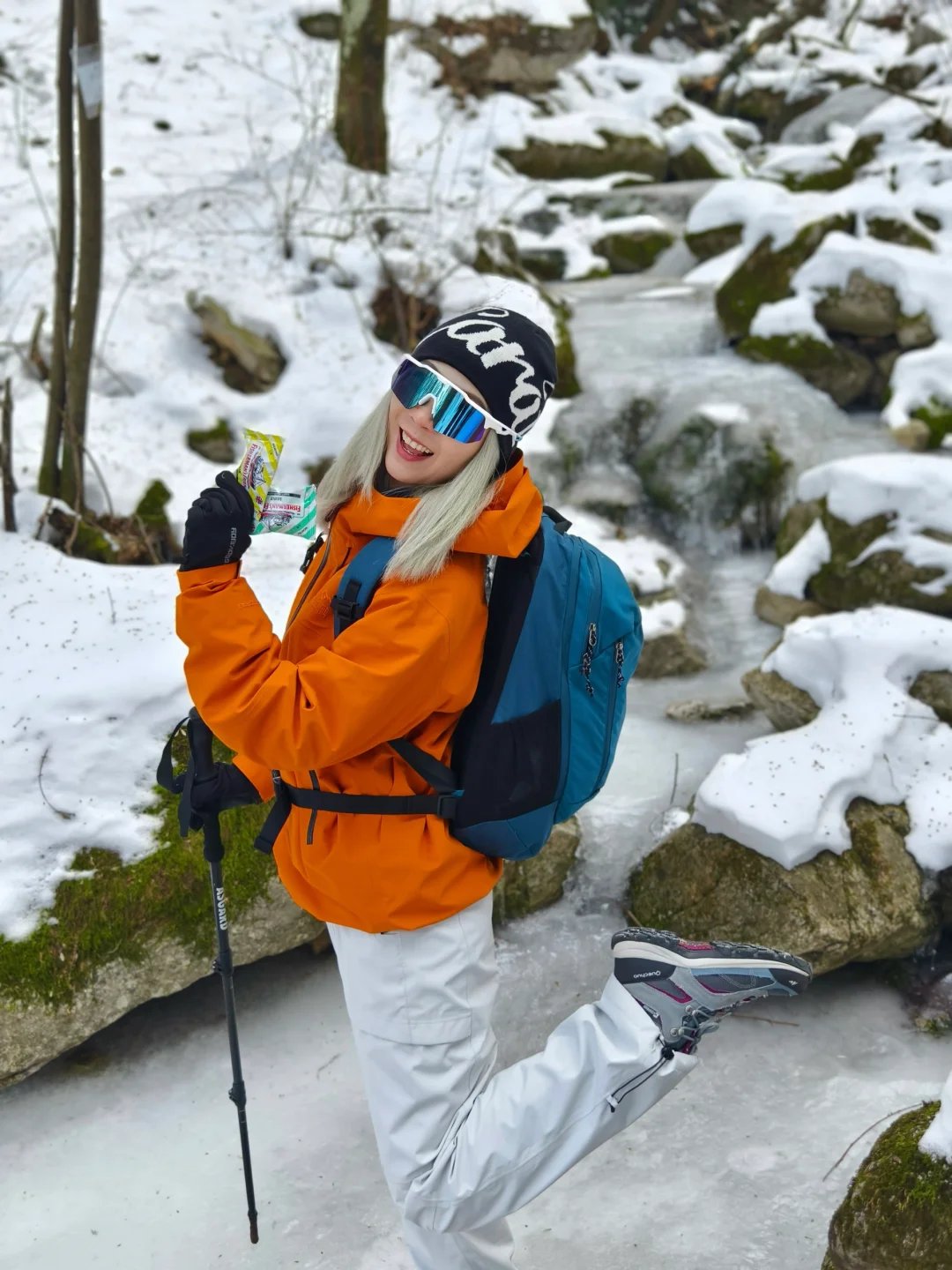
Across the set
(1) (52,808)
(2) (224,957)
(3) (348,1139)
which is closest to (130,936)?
(1) (52,808)

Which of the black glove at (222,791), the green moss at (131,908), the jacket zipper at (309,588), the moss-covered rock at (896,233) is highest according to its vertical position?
the jacket zipper at (309,588)

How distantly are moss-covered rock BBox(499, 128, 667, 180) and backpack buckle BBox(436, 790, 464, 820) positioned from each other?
11759 millimetres

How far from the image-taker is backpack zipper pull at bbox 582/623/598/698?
1979 millimetres

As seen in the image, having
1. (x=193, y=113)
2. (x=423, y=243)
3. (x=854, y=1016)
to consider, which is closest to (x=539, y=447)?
(x=423, y=243)

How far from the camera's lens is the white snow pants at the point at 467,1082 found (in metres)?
1.93

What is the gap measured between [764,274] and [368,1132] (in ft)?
24.2

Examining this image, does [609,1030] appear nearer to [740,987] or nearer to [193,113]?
[740,987]

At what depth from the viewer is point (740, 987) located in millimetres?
Answer: 1988

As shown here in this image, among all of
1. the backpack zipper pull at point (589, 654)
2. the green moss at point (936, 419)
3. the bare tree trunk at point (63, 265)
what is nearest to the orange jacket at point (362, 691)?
the backpack zipper pull at point (589, 654)

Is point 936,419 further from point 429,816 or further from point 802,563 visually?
point 429,816

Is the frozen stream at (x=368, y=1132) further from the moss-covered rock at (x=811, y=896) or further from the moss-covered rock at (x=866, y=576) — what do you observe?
the moss-covered rock at (x=866, y=576)

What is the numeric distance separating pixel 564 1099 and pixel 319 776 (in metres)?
0.76

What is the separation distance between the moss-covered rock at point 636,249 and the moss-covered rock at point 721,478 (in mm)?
3973

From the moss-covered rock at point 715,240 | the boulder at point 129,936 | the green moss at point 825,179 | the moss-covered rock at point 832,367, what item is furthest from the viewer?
the green moss at point 825,179
